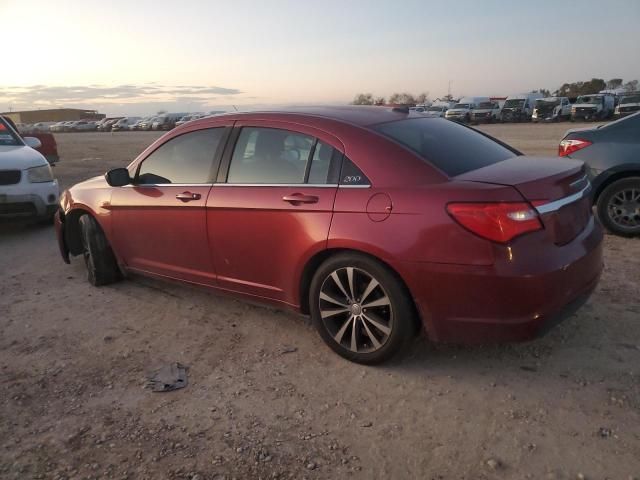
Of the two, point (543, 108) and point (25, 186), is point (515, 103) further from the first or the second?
point (25, 186)

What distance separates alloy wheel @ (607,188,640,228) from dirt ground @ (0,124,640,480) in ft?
5.91

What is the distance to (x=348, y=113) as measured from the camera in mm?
3775

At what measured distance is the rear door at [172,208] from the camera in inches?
159

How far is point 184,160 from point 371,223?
6.07 ft

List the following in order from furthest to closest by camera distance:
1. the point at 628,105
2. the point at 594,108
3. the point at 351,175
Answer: the point at 594,108
the point at 628,105
the point at 351,175

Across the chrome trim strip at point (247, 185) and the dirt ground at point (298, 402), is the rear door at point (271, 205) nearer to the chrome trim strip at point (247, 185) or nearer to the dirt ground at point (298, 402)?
the chrome trim strip at point (247, 185)

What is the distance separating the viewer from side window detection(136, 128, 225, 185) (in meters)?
4.07

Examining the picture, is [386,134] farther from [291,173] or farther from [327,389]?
[327,389]

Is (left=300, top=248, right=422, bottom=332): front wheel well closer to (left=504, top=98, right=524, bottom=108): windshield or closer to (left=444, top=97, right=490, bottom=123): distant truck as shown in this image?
(left=444, top=97, right=490, bottom=123): distant truck

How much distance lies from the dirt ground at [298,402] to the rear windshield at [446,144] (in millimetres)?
1215

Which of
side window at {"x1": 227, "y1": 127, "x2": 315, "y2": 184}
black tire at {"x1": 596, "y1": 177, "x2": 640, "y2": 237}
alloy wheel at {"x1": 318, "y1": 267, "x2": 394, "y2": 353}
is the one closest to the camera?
alloy wheel at {"x1": 318, "y1": 267, "x2": 394, "y2": 353}

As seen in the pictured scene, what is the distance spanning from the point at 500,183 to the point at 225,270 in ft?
6.65

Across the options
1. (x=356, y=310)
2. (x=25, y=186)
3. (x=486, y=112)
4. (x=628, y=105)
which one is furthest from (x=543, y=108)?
(x=356, y=310)

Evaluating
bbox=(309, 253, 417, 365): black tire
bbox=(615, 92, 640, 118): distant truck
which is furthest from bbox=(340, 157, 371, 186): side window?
bbox=(615, 92, 640, 118): distant truck
